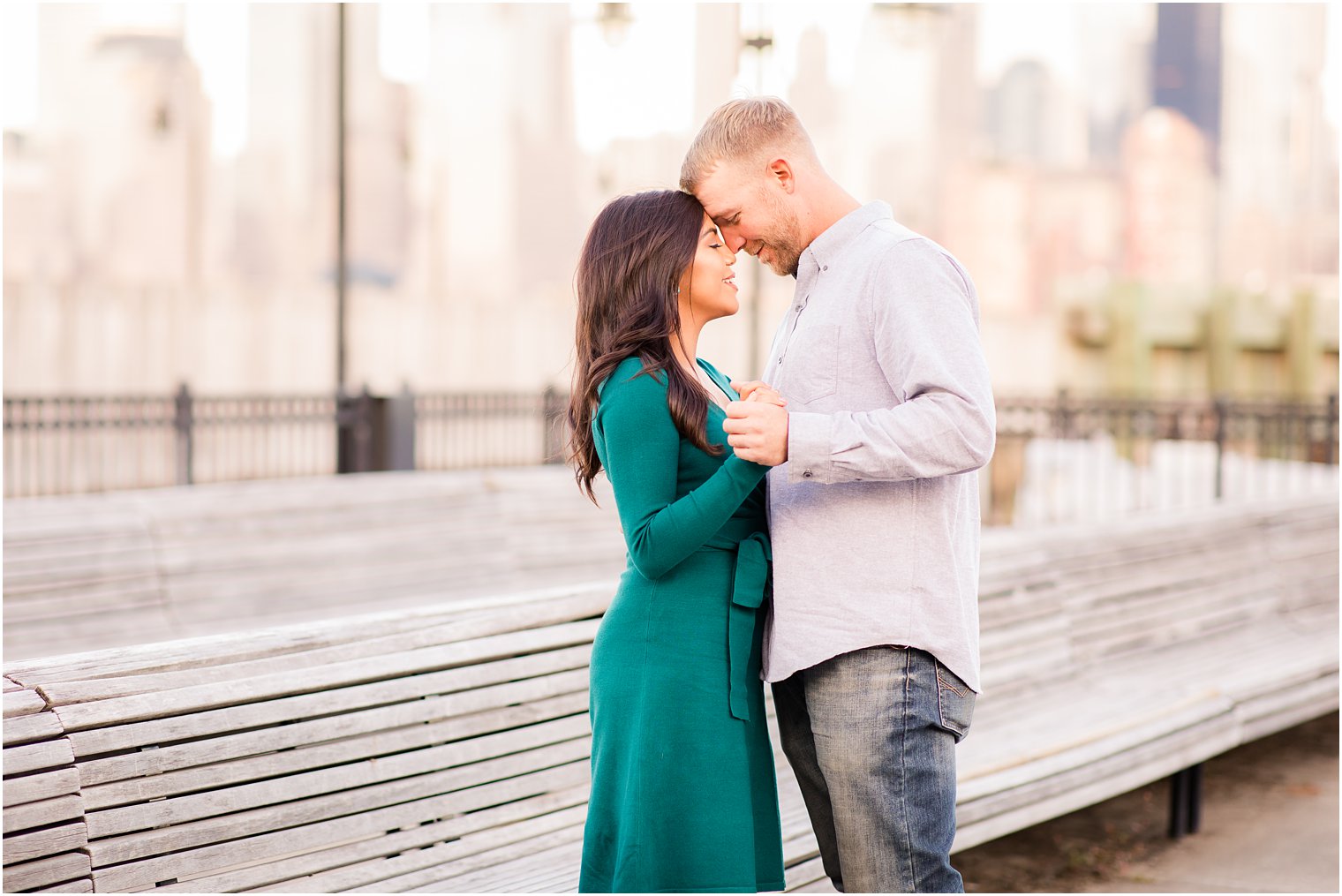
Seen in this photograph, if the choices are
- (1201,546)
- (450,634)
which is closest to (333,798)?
(450,634)

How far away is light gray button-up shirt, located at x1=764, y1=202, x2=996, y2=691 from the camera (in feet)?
7.11

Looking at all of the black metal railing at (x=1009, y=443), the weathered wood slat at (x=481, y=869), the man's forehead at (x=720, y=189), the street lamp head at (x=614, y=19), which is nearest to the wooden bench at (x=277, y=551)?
the black metal railing at (x=1009, y=443)

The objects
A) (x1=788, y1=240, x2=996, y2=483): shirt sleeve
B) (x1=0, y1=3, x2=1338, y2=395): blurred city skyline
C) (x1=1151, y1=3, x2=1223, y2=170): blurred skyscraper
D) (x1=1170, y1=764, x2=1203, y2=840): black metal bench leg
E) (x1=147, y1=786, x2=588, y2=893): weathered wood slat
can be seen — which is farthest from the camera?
(x1=1151, y1=3, x2=1223, y2=170): blurred skyscraper

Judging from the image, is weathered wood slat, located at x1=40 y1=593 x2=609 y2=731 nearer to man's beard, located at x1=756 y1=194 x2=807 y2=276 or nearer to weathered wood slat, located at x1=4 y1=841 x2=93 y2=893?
weathered wood slat, located at x1=4 y1=841 x2=93 y2=893

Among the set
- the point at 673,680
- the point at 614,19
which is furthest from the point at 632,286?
the point at 614,19

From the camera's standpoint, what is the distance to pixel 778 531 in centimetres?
239

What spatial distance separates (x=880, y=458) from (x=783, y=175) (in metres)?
0.67

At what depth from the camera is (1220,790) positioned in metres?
5.39

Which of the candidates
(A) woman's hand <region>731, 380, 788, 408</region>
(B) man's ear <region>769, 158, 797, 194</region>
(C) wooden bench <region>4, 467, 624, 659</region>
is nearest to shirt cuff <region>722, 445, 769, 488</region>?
(A) woman's hand <region>731, 380, 788, 408</region>

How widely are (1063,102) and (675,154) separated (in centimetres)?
5406

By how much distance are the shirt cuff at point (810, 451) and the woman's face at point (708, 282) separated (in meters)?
0.38

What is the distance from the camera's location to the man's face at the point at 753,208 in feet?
8.19

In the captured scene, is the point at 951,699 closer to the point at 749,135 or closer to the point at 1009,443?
the point at 749,135

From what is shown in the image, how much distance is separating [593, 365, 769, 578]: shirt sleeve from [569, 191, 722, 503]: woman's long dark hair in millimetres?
77
